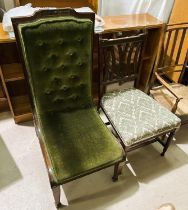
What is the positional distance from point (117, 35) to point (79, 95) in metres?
0.76

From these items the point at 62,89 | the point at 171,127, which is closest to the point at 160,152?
the point at 171,127

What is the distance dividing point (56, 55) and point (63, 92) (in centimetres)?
29

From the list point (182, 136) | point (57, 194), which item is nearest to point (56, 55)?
point (57, 194)

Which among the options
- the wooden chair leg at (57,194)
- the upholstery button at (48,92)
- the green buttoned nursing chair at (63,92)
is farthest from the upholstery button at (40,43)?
the wooden chair leg at (57,194)

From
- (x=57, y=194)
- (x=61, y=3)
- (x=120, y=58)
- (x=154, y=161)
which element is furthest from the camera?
(x=61, y=3)

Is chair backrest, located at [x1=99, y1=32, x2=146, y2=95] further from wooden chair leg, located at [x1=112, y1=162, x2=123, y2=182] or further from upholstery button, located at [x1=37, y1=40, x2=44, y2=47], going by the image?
wooden chair leg, located at [x1=112, y1=162, x2=123, y2=182]

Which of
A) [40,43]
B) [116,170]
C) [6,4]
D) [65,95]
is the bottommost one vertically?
[116,170]

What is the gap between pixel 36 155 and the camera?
1.72 meters

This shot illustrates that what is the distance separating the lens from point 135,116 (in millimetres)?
1493

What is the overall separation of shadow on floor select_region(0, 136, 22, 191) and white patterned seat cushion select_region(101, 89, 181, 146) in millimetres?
898

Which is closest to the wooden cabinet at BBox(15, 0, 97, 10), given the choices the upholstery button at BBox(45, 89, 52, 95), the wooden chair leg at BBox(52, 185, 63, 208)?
the upholstery button at BBox(45, 89, 52, 95)

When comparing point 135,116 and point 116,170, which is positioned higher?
point 135,116

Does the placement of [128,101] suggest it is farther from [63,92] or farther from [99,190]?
[99,190]

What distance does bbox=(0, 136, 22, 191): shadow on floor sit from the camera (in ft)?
5.01
